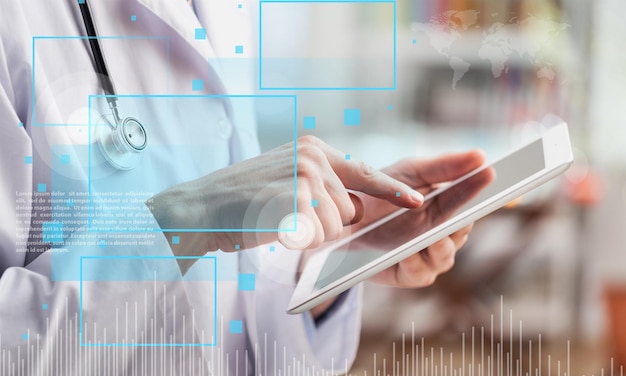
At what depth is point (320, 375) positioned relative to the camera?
0.79 m

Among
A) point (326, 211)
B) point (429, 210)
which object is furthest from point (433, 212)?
point (326, 211)

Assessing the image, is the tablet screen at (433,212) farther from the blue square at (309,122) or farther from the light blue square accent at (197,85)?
the light blue square accent at (197,85)

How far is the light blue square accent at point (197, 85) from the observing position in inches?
29.1

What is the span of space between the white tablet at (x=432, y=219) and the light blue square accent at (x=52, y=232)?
31 centimetres

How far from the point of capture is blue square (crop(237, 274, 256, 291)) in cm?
76

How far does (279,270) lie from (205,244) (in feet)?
0.34

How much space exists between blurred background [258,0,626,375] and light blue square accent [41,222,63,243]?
294 millimetres

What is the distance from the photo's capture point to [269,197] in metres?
0.72

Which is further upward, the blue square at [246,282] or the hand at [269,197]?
the hand at [269,197]

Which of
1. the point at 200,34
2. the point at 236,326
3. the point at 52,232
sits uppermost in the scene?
the point at 200,34

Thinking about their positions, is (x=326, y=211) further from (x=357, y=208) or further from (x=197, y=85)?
(x=197, y=85)

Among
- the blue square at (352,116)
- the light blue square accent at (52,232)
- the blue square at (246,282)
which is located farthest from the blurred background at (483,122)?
the light blue square accent at (52,232)

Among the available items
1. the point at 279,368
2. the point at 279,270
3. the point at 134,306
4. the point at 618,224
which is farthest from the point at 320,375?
the point at 618,224

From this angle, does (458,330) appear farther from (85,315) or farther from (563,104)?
(85,315)
